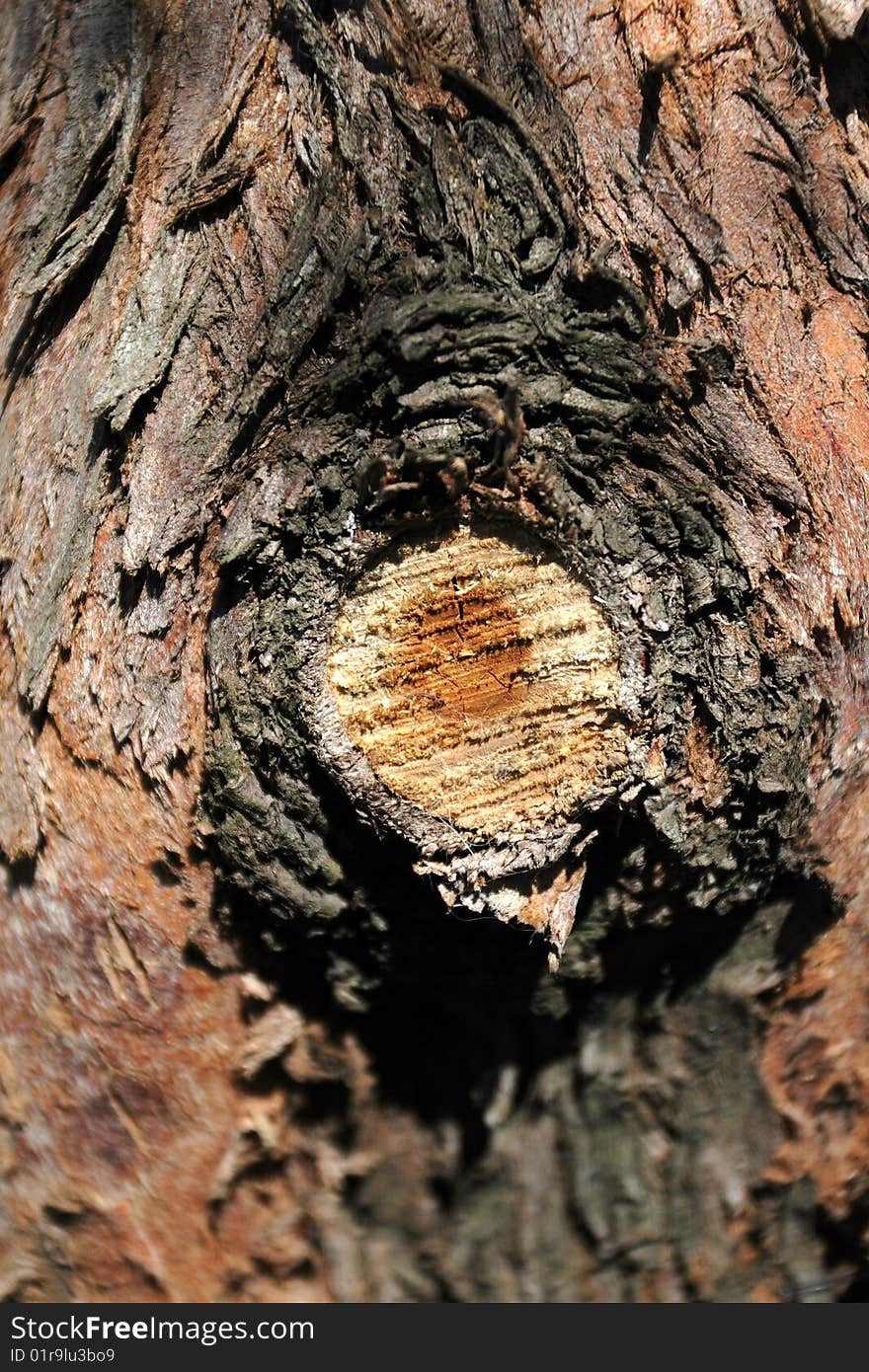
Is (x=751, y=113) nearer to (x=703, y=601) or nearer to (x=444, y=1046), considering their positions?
(x=703, y=601)

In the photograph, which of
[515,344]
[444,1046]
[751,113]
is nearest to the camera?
[515,344]

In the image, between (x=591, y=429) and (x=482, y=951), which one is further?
(x=482, y=951)

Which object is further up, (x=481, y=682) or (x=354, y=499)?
(x=354, y=499)
